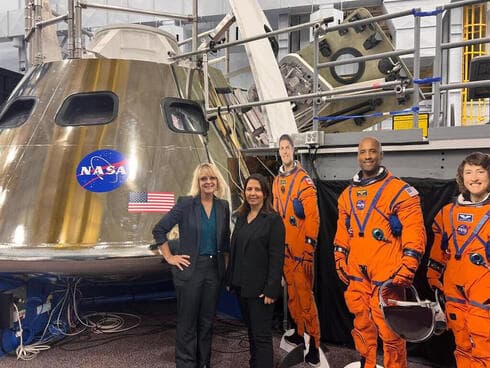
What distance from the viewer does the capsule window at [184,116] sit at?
4.15 metres

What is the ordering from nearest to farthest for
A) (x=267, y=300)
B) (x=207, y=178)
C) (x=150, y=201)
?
(x=267, y=300), (x=207, y=178), (x=150, y=201)

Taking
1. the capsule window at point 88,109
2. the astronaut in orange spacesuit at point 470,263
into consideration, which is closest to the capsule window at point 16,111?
the capsule window at point 88,109

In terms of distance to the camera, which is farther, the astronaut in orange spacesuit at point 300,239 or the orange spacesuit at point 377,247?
the astronaut in orange spacesuit at point 300,239

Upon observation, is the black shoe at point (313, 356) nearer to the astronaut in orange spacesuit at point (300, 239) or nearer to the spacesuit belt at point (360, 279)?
the astronaut in orange spacesuit at point (300, 239)

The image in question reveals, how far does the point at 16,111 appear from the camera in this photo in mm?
4391

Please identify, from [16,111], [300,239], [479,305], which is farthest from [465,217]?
[16,111]

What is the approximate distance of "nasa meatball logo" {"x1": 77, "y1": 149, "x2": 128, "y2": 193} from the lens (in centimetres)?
363

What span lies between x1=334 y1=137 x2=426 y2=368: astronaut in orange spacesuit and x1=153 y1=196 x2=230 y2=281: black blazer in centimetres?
81

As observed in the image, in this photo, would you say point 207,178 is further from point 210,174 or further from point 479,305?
point 479,305

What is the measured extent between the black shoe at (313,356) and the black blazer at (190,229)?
1.01 meters

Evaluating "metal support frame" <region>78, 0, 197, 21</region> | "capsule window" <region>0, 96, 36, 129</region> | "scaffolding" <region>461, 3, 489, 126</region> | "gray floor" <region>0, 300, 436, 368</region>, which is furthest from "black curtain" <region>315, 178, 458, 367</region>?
"scaffolding" <region>461, 3, 489, 126</region>

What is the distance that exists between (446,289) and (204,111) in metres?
2.66

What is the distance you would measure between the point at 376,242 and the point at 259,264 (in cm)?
76

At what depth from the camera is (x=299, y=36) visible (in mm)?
11352
